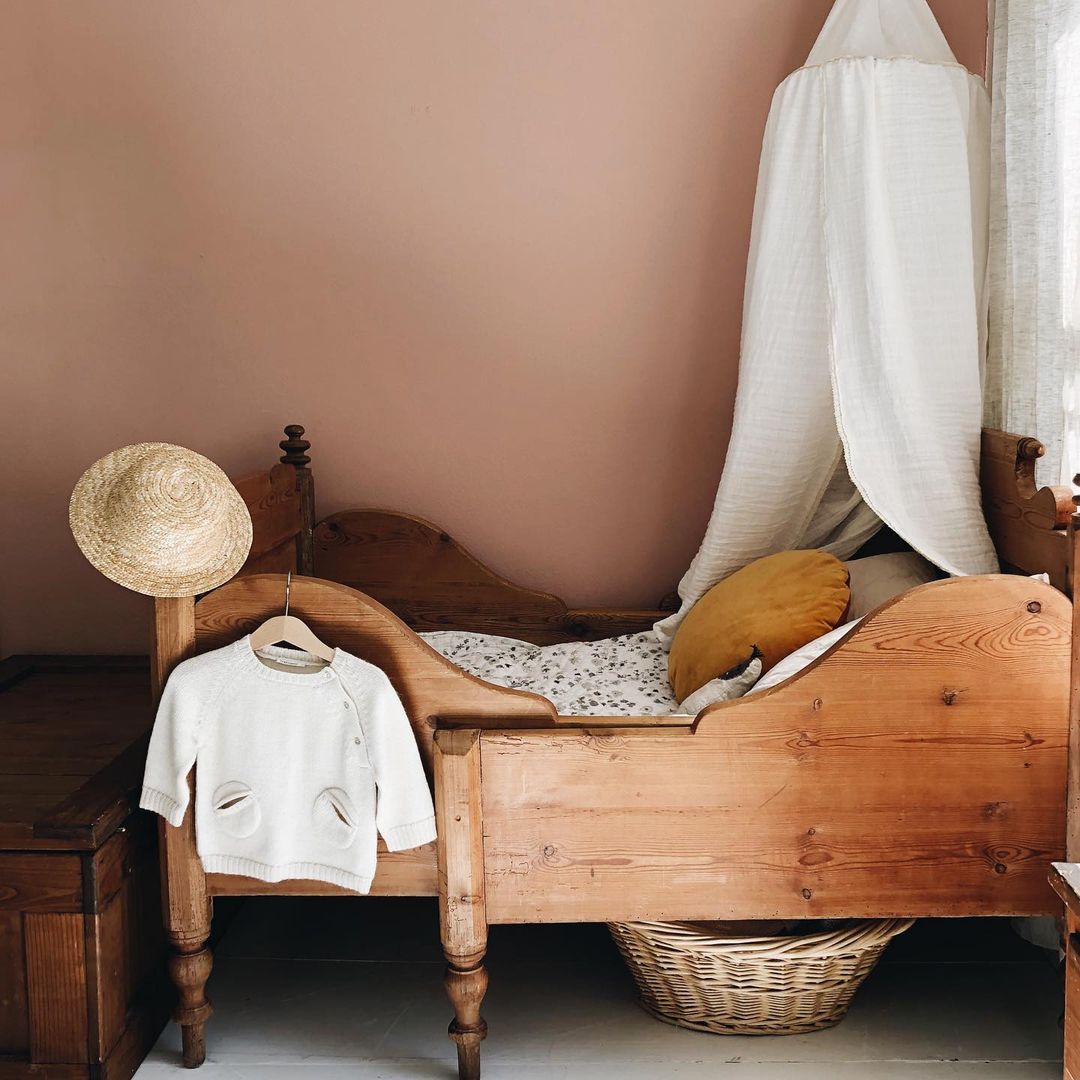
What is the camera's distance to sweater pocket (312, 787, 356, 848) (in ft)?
6.12

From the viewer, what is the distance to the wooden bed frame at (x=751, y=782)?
1.86m

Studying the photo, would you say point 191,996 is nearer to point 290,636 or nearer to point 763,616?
point 290,636

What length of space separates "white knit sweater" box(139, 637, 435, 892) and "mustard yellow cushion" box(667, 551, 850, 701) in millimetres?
640

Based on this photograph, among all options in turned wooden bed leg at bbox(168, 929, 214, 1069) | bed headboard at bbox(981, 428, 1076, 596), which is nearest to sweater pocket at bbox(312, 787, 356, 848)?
turned wooden bed leg at bbox(168, 929, 214, 1069)

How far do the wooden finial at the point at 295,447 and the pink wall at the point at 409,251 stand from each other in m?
0.11

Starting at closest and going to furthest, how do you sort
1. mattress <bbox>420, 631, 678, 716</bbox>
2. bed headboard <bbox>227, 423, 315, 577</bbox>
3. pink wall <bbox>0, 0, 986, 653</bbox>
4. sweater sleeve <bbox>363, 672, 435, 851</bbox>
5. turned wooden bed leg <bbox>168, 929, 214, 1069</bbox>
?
sweater sleeve <bbox>363, 672, 435, 851</bbox> < turned wooden bed leg <bbox>168, 929, 214, 1069</bbox> < mattress <bbox>420, 631, 678, 716</bbox> < bed headboard <bbox>227, 423, 315, 577</bbox> < pink wall <bbox>0, 0, 986, 653</bbox>

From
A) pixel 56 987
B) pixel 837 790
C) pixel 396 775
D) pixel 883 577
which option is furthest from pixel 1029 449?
pixel 56 987

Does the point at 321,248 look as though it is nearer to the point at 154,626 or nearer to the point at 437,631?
the point at 437,631

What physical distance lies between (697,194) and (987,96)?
2.15 feet

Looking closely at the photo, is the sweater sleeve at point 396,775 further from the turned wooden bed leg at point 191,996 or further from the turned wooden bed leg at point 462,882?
the turned wooden bed leg at point 191,996

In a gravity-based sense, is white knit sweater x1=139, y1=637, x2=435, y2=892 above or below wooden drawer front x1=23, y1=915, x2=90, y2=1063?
above

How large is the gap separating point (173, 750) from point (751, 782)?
92cm

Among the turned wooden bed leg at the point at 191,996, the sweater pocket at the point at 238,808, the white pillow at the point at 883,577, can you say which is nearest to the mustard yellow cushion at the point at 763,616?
the white pillow at the point at 883,577

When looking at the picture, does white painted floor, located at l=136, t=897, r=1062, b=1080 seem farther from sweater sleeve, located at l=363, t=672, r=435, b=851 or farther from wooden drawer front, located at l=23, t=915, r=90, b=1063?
sweater sleeve, located at l=363, t=672, r=435, b=851
